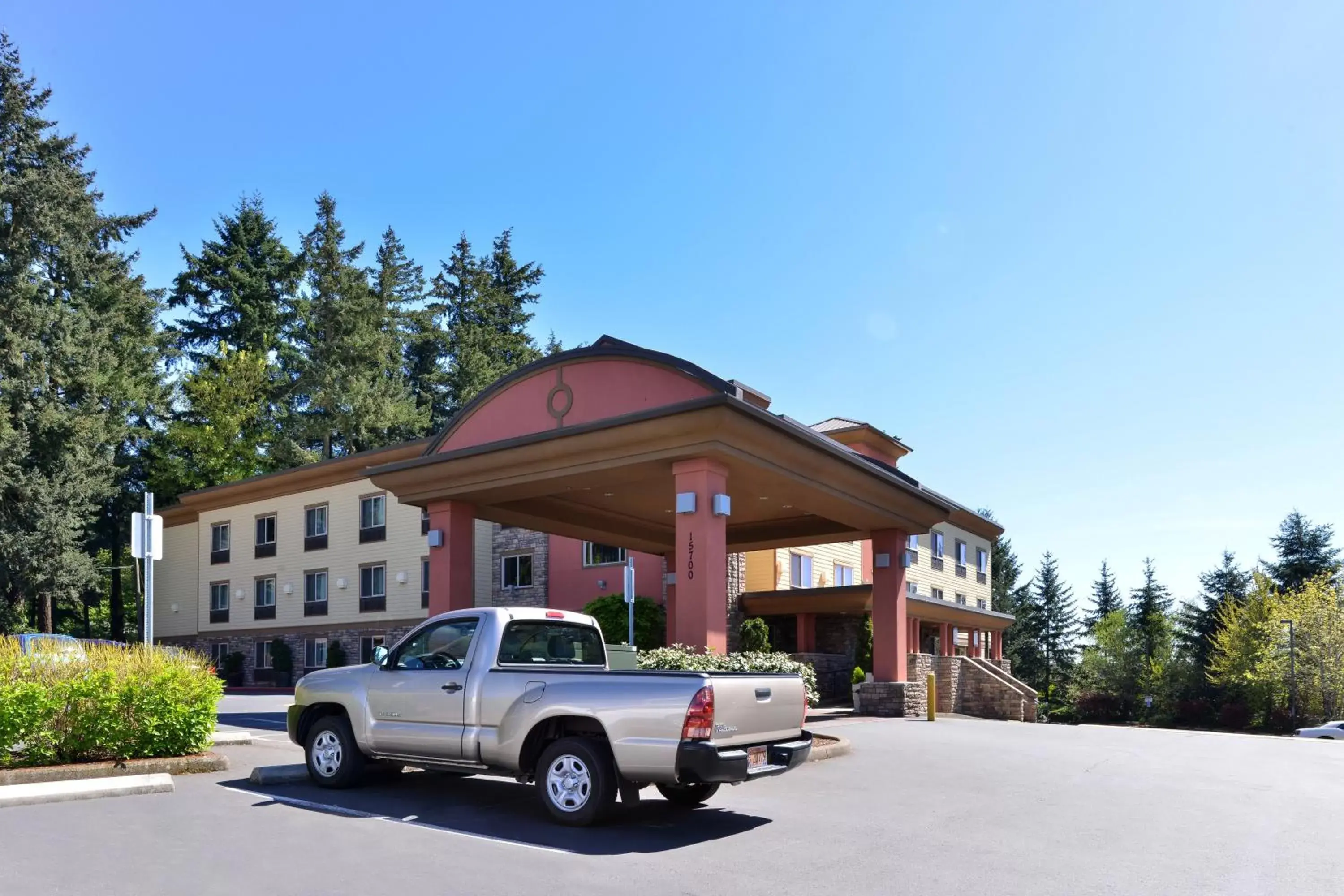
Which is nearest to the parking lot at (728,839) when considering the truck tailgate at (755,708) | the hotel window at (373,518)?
the truck tailgate at (755,708)

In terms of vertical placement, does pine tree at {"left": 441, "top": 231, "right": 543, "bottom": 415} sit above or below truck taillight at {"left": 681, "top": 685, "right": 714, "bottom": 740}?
above

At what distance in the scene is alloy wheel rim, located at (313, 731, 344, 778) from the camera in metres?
10.5

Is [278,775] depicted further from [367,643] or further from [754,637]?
[367,643]

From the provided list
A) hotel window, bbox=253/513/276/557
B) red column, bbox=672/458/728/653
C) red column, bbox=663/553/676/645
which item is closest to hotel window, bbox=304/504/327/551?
hotel window, bbox=253/513/276/557

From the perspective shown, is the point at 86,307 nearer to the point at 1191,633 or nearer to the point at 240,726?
the point at 240,726

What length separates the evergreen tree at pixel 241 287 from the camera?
190 ft

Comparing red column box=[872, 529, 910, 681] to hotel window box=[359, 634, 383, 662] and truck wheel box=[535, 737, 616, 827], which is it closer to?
truck wheel box=[535, 737, 616, 827]

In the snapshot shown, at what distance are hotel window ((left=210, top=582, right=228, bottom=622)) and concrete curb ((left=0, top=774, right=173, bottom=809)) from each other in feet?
120

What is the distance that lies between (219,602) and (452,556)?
29704 mm

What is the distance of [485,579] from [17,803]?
26.1 meters

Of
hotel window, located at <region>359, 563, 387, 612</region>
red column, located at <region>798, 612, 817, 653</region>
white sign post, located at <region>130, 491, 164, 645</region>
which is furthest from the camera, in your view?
hotel window, located at <region>359, 563, 387, 612</region>

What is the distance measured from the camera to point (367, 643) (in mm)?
38531

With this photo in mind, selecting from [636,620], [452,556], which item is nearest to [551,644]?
[452,556]

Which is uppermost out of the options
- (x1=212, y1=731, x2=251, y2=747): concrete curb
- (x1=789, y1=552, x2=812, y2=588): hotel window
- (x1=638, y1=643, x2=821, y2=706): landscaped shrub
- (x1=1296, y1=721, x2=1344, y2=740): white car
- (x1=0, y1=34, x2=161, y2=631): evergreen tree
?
(x1=0, y1=34, x2=161, y2=631): evergreen tree
